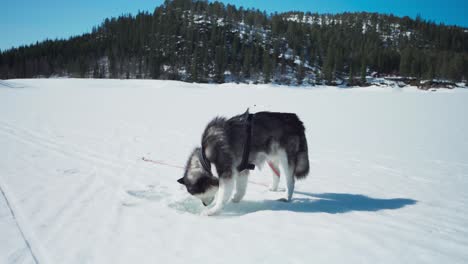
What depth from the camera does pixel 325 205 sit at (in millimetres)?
5219

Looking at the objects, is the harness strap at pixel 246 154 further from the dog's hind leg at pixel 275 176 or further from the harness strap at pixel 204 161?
the dog's hind leg at pixel 275 176

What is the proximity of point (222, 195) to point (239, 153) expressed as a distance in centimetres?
83

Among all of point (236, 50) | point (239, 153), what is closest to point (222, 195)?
point (239, 153)

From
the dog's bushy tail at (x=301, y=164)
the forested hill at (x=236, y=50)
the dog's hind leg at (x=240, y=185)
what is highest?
the forested hill at (x=236, y=50)

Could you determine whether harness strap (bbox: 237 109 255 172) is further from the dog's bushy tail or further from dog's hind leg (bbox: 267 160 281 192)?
dog's hind leg (bbox: 267 160 281 192)

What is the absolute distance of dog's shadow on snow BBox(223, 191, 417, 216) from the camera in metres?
4.91

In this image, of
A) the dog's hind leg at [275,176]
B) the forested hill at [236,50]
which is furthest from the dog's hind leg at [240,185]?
the forested hill at [236,50]

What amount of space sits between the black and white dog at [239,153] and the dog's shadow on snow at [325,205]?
0.27m

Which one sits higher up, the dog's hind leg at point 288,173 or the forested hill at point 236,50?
the forested hill at point 236,50

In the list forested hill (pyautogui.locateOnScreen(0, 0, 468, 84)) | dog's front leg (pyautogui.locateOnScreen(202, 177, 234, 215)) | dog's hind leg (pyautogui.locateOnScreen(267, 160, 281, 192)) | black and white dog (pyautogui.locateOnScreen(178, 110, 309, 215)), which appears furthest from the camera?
forested hill (pyautogui.locateOnScreen(0, 0, 468, 84))

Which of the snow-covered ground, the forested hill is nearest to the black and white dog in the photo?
the snow-covered ground

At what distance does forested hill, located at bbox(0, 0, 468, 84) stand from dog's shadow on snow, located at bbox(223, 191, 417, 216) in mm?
85982

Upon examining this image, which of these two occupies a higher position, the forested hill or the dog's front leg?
the forested hill

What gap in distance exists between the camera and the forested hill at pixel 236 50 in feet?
309
